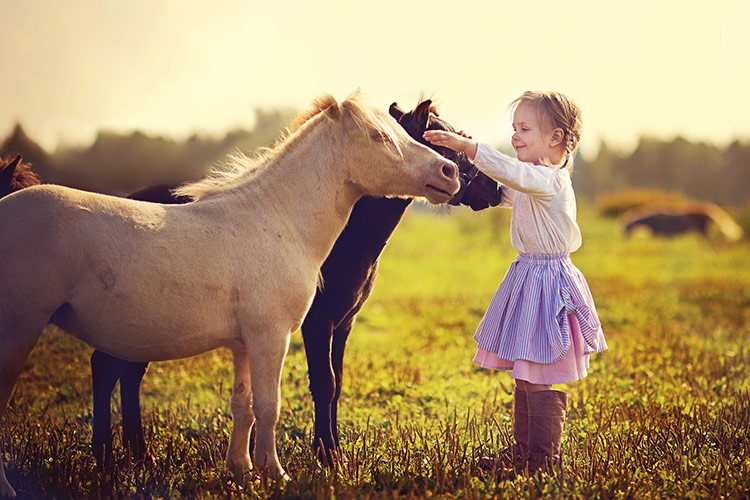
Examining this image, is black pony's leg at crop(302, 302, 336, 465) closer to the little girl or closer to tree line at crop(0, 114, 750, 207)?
the little girl

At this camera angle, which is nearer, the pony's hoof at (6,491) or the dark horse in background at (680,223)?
the pony's hoof at (6,491)

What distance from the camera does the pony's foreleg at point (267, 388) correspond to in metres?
A: 3.64

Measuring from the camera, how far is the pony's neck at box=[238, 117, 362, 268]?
12.9 ft

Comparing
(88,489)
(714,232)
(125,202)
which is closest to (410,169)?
(125,202)

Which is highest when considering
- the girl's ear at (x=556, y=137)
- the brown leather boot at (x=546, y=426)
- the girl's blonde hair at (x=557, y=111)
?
the girl's blonde hair at (x=557, y=111)

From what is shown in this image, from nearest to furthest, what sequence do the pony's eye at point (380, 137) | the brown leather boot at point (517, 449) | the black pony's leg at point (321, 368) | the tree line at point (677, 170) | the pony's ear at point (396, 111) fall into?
the pony's eye at point (380, 137)
the brown leather boot at point (517, 449)
the black pony's leg at point (321, 368)
the pony's ear at point (396, 111)
the tree line at point (677, 170)

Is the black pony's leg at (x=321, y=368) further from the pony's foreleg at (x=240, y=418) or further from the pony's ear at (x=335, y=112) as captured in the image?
the pony's ear at (x=335, y=112)

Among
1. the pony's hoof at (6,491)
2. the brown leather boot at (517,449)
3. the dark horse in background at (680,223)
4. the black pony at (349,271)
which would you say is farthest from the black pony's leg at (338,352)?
the dark horse in background at (680,223)

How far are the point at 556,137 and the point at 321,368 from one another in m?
2.24

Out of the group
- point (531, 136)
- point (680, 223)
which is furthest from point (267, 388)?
point (680, 223)

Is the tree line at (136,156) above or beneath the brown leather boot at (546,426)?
above

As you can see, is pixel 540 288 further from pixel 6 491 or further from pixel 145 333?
pixel 6 491

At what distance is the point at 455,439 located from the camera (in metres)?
4.64

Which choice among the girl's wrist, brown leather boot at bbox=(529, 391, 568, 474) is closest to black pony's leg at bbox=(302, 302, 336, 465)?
brown leather boot at bbox=(529, 391, 568, 474)
